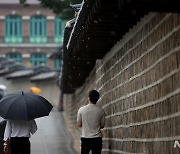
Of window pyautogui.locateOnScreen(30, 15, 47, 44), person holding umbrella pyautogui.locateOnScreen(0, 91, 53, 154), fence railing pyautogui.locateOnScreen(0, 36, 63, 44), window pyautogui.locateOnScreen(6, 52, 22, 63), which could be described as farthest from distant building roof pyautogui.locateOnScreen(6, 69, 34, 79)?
person holding umbrella pyautogui.locateOnScreen(0, 91, 53, 154)

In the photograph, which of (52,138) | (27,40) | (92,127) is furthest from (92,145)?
(27,40)

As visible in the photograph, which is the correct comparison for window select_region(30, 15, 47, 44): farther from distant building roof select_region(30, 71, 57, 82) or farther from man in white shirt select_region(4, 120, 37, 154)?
man in white shirt select_region(4, 120, 37, 154)

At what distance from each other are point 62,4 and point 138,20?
36.3 feet

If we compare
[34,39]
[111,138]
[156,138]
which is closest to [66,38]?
[111,138]

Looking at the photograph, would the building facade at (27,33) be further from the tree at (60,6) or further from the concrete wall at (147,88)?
the concrete wall at (147,88)

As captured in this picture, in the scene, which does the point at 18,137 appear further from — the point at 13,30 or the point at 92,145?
the point at 13,30

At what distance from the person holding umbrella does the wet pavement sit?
661cm

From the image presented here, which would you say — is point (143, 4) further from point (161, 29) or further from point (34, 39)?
point (34, 39)

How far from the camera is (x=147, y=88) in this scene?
23.1ft

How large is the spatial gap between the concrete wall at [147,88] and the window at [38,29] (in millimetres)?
38433

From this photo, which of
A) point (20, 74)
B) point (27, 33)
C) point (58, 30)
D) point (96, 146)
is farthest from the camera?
point (58, 30)

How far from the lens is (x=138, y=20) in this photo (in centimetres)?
757

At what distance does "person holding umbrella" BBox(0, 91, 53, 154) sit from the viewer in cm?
905

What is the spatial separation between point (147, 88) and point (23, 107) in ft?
9.68
